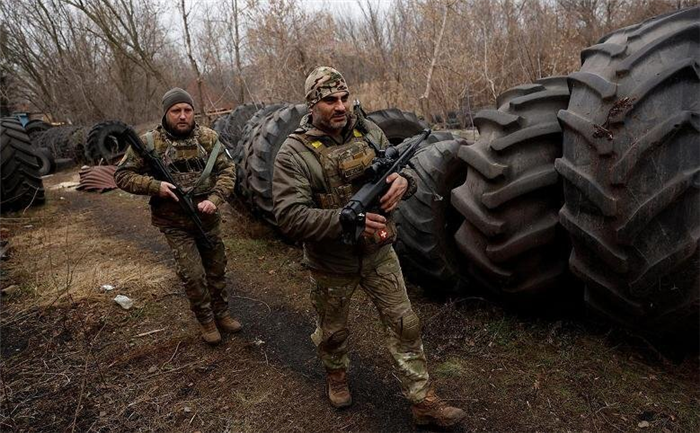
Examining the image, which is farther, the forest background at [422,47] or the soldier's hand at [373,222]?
the forest background at [422,47]

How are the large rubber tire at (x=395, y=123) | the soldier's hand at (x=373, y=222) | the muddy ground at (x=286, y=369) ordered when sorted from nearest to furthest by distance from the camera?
the soldier's hand at (x=373, y=222)
the muddy ground at (x=286, y=369)
the large rubber tire at (x=395, y=123)

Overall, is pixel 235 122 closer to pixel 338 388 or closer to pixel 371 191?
pixel 338 388

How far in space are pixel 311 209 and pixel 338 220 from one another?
0.15m

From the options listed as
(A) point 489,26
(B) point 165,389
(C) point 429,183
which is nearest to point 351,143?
(C) point 429,183

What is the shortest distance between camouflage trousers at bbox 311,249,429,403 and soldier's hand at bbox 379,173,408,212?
0.33 m

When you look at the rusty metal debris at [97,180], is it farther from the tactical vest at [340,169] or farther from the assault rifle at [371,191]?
the assault rifle at [371,191]

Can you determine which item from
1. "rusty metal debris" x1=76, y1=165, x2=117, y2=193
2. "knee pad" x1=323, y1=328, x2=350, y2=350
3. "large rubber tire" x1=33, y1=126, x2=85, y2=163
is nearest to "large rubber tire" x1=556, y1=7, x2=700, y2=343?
"knee pad" x1=323, y1=328, x2=350, y2=350

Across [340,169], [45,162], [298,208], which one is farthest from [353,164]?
[45,162]

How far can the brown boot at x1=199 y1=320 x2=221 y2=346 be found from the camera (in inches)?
124

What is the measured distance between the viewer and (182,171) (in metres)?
3.20

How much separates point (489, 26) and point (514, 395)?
7.93m

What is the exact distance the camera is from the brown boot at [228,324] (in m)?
3.33

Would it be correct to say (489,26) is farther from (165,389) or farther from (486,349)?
(165,389)

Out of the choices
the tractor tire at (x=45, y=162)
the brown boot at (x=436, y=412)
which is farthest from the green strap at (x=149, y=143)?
the tractor tire at (x=45, y=162)
